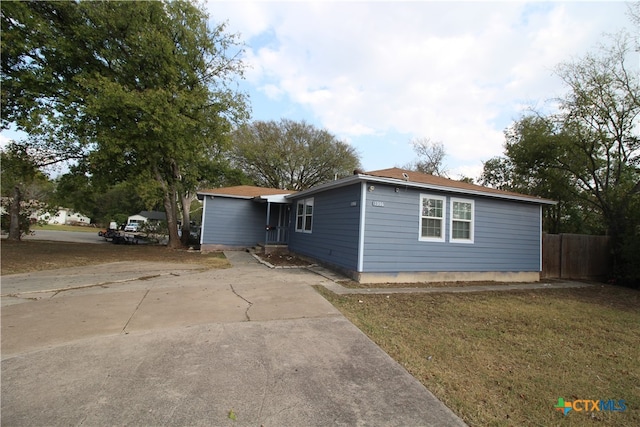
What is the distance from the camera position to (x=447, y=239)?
9203mm

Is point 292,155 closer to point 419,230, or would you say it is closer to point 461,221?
point 461,221

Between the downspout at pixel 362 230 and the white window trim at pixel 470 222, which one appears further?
the white window trim at pixel 470 222

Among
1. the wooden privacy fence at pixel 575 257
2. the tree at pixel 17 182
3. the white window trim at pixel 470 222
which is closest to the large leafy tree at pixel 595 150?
the wooden privacy fence at pixel 575 257

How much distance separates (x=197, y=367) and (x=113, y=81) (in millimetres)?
13841

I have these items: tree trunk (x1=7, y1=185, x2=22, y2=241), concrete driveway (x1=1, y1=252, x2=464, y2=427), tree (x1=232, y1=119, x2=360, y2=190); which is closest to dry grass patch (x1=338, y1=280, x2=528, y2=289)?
concrete driveway (x1=1, y1=252, x2=464, y2=427)

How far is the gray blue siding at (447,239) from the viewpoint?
830 centimetres

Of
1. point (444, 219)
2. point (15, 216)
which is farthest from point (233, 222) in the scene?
point (15, 216)

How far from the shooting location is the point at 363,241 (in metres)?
8.10

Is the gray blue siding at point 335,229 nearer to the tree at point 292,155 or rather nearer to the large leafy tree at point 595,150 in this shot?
the large leafy tree at point 595,150

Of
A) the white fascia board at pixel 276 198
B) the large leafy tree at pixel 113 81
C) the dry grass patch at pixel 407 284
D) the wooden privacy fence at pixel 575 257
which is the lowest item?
the dry grass patch at pixel 407 284

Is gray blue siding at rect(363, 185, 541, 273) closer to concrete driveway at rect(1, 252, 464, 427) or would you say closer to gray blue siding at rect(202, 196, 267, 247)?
concrete driveway at rect(1, 252, 464, 427)

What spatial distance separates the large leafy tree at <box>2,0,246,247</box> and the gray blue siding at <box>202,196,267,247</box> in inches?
101

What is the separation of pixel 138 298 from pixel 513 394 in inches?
231

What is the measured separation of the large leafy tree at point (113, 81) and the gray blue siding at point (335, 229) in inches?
243
